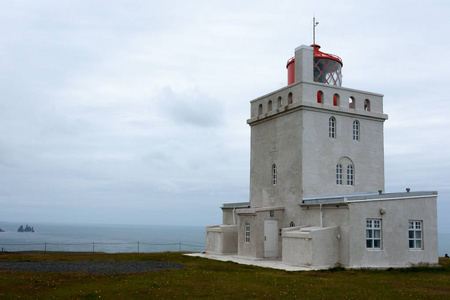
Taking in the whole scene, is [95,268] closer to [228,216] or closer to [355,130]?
[228,216]

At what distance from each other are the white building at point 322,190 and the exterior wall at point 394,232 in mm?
47

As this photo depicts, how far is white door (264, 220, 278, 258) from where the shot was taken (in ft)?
82.3

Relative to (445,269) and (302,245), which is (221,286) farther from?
(445,269)

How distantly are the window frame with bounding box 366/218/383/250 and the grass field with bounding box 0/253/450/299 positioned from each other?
5.82ft

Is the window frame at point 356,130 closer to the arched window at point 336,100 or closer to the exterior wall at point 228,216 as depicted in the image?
the arched window at point 336,100

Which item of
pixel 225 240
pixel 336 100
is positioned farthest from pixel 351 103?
pixel 225 240

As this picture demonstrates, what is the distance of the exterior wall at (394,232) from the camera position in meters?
21.1

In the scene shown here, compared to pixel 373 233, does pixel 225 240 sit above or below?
below

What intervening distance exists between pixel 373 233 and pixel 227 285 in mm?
9520

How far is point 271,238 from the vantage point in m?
25.4

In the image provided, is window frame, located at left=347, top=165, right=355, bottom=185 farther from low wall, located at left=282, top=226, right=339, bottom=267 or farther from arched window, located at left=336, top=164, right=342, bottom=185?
low wall, located at left=282, top=226, right=339, bottom=267

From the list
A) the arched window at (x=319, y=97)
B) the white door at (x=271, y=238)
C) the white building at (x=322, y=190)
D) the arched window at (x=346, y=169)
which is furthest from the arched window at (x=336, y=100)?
the white door at (x=271, y=238)

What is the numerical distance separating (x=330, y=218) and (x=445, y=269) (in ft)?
19.2

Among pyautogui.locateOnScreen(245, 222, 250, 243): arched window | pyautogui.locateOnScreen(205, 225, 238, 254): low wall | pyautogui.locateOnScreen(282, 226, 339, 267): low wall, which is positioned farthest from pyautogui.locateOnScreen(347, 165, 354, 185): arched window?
pyautogui.locateOnScreen(205, 225, 238, 254): low wall
